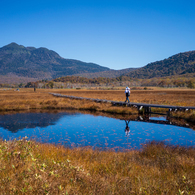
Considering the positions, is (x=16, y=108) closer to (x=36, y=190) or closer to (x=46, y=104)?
(x=46, y=104)

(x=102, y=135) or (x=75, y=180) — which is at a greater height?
(x=75, y=180)

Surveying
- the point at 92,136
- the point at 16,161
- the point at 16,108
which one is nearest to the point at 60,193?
the point at 16,161

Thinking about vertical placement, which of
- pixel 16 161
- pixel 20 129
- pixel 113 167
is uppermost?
pixel 16 161

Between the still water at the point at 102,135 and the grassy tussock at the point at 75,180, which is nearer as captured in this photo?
the grassy tussock at the point at 75,180

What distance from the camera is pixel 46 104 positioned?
3412cm

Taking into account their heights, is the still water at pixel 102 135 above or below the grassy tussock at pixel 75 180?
below

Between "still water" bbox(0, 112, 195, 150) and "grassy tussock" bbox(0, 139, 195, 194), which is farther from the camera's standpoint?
"still water" bbox(0, 112, 195, 150)

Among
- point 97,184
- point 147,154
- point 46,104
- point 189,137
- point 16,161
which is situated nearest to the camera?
point 97,184

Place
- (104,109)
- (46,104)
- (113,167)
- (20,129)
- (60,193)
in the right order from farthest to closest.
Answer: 1. (46,104)
2. (104,109)
3. (20,129)
4. (113,167)
5. (60,193)

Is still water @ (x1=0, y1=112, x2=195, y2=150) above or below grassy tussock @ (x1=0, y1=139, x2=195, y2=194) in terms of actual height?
below

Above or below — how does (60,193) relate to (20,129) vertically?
above

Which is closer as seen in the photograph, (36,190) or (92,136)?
(36,190)

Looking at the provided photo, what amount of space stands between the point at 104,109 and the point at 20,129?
48.0ft

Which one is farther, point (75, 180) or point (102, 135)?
point (102, 135)
